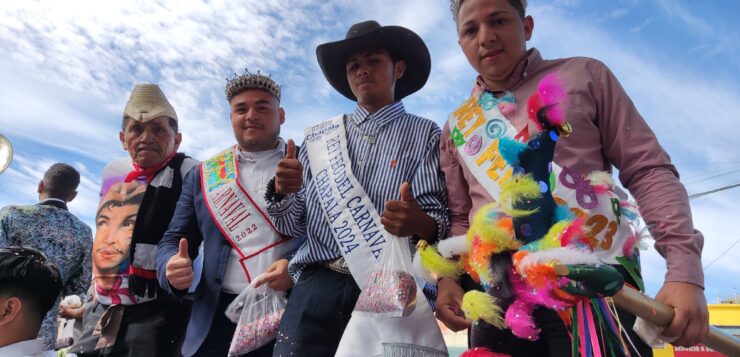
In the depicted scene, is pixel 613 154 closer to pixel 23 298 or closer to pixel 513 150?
pixel 513 150

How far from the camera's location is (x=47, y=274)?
3.03 metres

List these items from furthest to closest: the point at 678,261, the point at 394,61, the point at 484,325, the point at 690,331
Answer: the point at 394,61
the point at 484,325
the point at 678,261
the point at 690,331

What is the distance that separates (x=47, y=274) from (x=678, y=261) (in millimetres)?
2841

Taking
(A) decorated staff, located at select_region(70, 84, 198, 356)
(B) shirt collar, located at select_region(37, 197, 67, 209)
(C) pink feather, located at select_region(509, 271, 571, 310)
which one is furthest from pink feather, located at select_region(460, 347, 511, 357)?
(B) shirt collar, located at select_region(37, 197, 67, 209)

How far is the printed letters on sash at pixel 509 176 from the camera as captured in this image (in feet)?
5.44

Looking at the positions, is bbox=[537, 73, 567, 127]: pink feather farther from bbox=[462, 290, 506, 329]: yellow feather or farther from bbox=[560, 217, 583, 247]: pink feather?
bbox=[462, 290, 506, 329]: yellow feather

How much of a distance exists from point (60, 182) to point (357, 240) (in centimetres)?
327

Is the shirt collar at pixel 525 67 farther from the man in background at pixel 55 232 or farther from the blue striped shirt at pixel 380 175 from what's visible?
the man in background at pixel 55 232

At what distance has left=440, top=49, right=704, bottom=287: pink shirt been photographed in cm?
170

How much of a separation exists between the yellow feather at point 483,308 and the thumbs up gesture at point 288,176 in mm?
1204

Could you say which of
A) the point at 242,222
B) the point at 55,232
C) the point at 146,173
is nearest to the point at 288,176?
the point at 242,222

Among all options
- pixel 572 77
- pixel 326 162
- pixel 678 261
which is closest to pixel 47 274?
pixel 326 162

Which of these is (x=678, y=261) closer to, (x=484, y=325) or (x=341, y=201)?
(x=484, y=325)

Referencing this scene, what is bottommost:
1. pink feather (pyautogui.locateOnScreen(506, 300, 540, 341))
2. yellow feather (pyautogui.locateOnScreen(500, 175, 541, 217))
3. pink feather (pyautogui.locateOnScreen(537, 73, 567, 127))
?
pink feather (pyautogui.locateOnScreen(506, 300, 540, 341))
